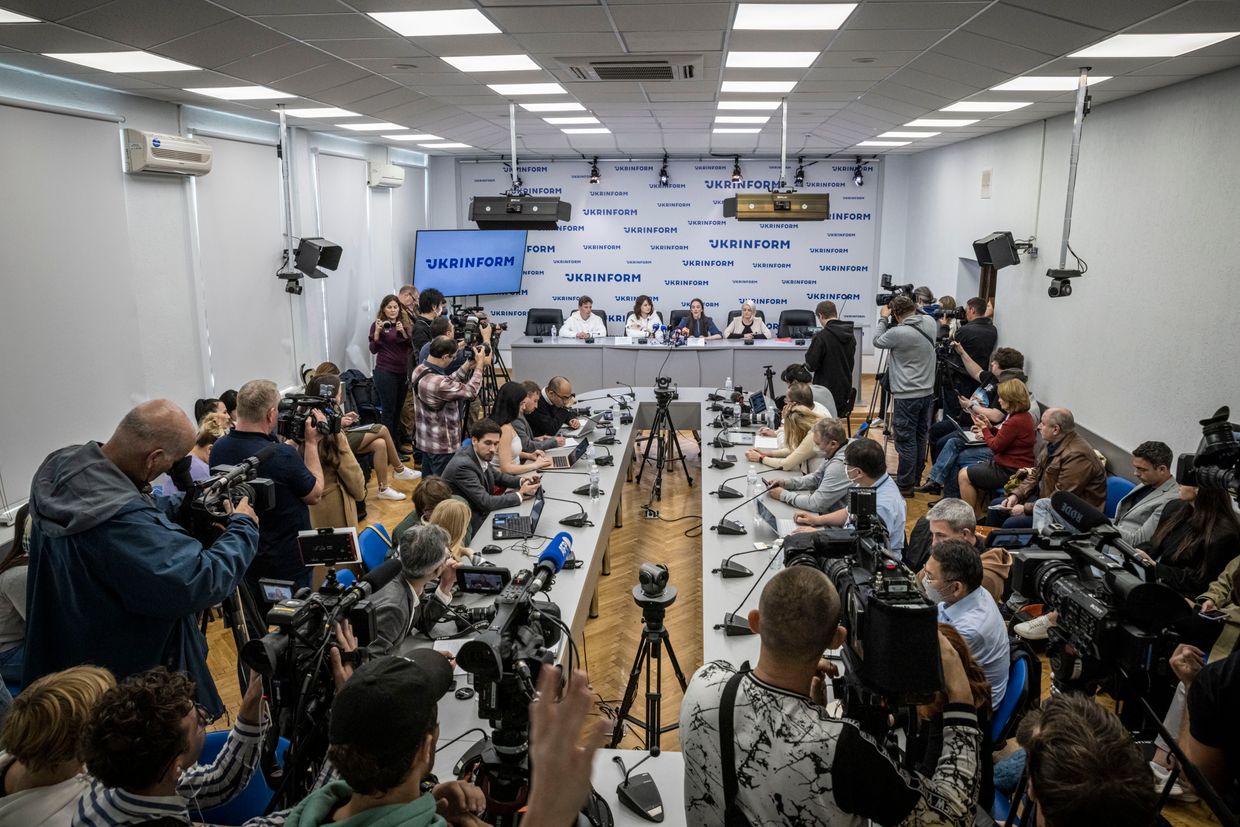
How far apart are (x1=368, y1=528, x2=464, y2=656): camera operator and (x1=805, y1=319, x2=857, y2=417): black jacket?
550 centimetres

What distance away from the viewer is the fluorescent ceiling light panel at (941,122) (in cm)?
732

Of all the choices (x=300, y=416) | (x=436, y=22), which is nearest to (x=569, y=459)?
(x=300, y=416)

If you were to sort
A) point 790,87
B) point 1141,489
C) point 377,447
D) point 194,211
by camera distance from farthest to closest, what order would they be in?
point 377,447 → point 194,211 → point 790,87 → point 1141,489

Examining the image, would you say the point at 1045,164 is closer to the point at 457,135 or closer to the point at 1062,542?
the point at 457,135

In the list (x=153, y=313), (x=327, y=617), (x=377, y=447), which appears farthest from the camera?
(x=377, y=447)

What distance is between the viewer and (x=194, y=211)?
6.49 m

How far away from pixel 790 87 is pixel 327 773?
5.10 meters

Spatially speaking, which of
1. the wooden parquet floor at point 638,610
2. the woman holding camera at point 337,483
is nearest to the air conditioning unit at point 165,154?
the woman holding camera at point 337,483

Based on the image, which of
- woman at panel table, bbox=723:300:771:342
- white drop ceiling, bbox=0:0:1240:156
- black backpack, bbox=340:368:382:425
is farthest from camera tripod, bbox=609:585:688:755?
woman at panel table, bbox=723:300:771:342

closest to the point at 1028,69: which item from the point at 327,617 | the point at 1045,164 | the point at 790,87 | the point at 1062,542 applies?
the point at 790,87

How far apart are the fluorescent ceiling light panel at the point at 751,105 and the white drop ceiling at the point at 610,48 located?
142 mm

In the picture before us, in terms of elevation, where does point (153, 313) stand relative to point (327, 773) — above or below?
above

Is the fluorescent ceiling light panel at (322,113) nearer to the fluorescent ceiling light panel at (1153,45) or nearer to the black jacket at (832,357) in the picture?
the black jacket at (832,357)

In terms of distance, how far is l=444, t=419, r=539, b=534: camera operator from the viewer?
471cm
